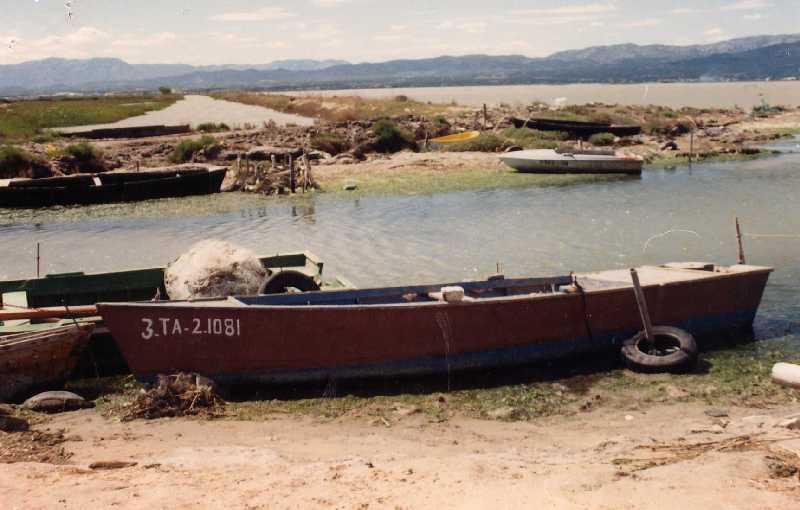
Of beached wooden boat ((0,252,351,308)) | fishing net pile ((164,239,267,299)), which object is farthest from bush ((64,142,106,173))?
fishing net pile ((164,239,267,299))

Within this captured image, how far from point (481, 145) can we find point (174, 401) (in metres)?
34.3

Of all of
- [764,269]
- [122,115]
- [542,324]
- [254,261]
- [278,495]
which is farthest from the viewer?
[122,115]

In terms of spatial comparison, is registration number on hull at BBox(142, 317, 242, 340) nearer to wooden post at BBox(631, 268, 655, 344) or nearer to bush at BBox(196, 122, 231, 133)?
wooden post at BBox(631, 268, 655, 344)

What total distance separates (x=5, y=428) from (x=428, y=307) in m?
6.08

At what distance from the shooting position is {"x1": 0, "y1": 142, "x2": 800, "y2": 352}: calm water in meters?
20.3

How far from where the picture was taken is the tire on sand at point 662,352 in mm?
12742

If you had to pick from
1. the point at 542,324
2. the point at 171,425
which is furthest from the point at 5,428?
the point at 542,324

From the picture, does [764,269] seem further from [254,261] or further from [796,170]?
[796,170]

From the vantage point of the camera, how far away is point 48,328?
12422 millimetres

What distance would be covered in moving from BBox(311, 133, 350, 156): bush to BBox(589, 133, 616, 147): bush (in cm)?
1503

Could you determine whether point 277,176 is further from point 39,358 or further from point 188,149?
point 39,358

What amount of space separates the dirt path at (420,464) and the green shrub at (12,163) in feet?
91.3

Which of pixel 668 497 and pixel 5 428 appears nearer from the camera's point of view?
pixel 668 497

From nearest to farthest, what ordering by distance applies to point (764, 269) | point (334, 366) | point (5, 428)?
point (5, 428), point (334, 366), point (764, 269)
